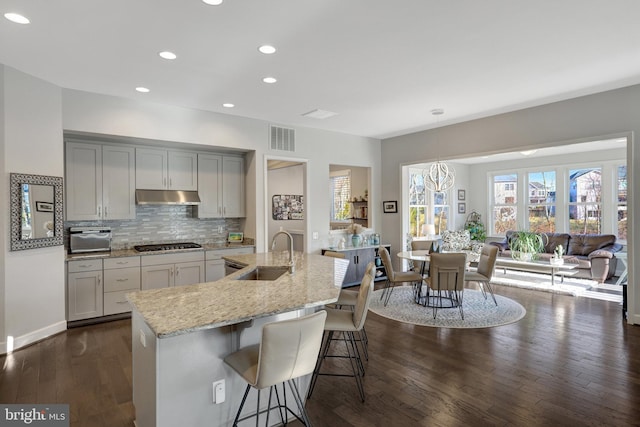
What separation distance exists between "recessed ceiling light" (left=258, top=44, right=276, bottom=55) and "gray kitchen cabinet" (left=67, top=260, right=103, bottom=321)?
3.31 m

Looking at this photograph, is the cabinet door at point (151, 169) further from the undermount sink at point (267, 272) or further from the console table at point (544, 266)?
the console table at point (544, 266)

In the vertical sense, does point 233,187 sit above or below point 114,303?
above

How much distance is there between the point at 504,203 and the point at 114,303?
9295 millimetres

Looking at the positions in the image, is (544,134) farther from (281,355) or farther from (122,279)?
(122,279)

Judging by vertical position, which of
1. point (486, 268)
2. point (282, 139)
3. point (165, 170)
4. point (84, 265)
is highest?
point (282, 139)

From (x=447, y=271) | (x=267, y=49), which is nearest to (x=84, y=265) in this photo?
(x=267, y=49)

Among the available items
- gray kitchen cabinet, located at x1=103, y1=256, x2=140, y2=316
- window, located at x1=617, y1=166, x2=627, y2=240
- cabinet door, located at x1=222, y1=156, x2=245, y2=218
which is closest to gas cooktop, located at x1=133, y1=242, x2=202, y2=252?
gray kitchen cabinet, located at x1=103, y1=256, x2=140, y2=316

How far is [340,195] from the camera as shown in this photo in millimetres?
8734

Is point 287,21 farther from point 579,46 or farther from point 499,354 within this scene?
point 499,354

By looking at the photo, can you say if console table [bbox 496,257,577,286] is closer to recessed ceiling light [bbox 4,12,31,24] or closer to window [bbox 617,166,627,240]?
window [bbox 617,166,627,240]

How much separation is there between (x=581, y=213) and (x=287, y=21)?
8.39m

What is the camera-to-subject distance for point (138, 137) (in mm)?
4668

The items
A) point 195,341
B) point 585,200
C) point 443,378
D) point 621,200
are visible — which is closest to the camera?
point 195,341

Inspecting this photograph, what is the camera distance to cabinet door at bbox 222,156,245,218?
585 cm
